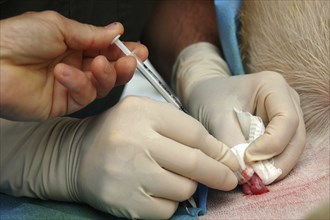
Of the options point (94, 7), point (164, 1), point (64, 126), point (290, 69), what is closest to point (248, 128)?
point (290, 69)

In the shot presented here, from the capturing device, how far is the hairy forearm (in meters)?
1.35

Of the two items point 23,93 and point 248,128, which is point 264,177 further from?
point 23,93

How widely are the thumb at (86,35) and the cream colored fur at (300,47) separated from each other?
1.01ft

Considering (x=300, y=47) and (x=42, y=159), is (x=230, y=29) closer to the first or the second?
(x=300, y=47)

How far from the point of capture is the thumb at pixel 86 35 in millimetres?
840

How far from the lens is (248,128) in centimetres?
90

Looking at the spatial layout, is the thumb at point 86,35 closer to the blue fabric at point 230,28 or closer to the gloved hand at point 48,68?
the gloved hand at point 48,68

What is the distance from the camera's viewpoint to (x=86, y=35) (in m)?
0.85

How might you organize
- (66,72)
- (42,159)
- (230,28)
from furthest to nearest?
(230,28)
(42,159)
(66,72)

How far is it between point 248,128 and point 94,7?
1.56 ft

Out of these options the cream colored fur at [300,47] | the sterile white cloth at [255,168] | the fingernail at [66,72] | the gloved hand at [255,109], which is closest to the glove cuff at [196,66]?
the gloved hand at [255,109]

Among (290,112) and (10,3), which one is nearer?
(290,112)

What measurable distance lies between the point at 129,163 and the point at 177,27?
2.29 ft

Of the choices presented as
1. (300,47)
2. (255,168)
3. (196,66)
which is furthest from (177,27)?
(255,168)
